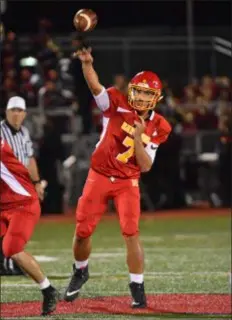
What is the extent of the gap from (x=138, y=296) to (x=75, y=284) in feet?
1.92

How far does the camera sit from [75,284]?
777cm

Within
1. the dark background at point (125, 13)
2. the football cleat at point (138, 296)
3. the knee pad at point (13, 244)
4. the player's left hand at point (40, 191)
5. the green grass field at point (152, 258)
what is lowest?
the green grass field at point (152, 258)

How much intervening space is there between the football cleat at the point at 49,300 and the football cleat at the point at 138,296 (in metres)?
0.56

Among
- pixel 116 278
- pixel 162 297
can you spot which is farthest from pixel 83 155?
pixel 162 297

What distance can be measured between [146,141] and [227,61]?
11249 mm

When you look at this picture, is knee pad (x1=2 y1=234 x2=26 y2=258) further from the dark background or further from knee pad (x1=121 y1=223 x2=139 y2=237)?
the dark background

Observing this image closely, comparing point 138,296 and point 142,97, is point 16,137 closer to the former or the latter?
point 142,97

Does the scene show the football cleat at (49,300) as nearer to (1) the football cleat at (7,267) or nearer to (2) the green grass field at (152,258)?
(2) the green grass field at (152,258)

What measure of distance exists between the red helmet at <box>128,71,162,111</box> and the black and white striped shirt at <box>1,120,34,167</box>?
6.08 feet

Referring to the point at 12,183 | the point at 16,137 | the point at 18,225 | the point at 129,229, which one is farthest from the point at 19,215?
the point at 16,137

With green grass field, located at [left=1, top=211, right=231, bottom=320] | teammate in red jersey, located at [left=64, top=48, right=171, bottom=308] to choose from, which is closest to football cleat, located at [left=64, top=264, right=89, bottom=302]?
teammate in red jersey, located at [left=64, top=48, right=171, bottom=308]

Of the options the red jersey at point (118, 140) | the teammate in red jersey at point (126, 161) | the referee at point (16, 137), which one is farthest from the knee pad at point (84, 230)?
the referee at point (16, 137)

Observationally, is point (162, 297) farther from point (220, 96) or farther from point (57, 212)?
point (220, 96)

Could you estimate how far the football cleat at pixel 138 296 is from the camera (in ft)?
24.2
